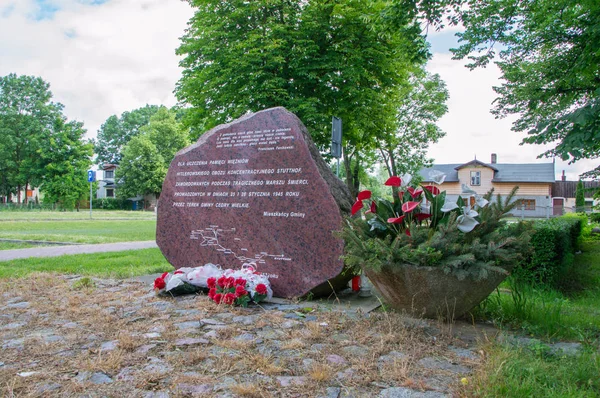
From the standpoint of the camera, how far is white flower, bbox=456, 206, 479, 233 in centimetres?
409

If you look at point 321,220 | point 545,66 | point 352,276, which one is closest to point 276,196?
point 321,220

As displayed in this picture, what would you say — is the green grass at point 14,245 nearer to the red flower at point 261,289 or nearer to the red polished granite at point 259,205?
the red polished granite at point 259,205

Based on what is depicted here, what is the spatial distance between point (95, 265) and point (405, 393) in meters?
6.95

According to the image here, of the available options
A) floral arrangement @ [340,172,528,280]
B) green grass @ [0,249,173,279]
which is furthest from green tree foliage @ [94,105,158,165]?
floral arrangement @ [340,172,528,280]

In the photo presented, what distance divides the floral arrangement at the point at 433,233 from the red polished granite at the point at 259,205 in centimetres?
66

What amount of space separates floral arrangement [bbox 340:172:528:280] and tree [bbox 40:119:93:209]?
48646 millimetres

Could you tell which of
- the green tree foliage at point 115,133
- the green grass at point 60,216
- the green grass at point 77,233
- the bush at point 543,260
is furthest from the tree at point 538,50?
the green tree foliage at point 115,133

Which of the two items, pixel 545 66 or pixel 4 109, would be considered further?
pixel 4 109

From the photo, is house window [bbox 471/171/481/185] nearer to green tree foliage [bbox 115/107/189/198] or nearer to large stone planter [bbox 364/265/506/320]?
green tree foliage [bbox 115/107/189/198]

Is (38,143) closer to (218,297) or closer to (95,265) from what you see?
(95,265)

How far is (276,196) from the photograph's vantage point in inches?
225

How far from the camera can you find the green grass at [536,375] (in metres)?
2.63

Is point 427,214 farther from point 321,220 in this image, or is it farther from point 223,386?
point 223,386

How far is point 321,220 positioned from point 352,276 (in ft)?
3.12
